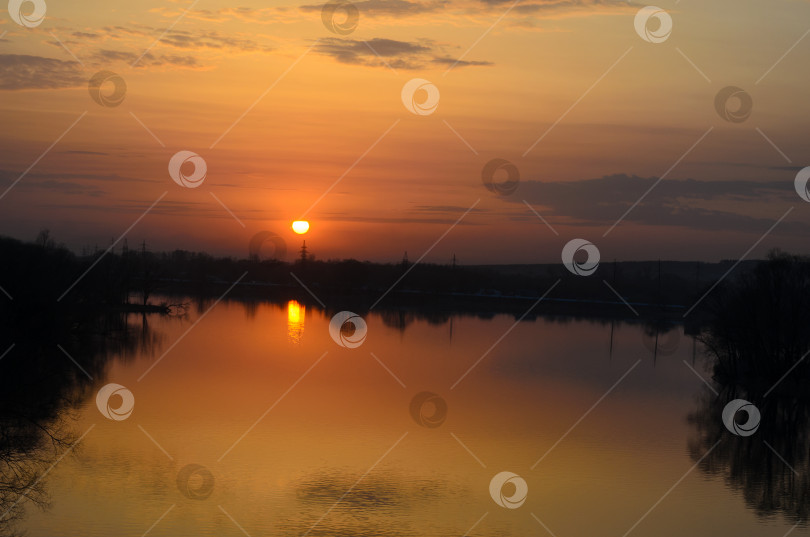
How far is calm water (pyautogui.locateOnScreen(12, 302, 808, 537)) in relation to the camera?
44.6 feet

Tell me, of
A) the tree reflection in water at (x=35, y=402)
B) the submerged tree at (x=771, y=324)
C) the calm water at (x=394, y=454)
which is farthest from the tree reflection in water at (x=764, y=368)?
A: the tree reflection in water at (x=35, y=402)

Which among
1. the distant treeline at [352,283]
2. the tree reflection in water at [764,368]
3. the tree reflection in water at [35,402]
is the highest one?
the distant treeline at [352,283]

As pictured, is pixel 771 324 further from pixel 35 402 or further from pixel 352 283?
pixel 352 283

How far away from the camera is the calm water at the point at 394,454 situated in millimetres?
13602

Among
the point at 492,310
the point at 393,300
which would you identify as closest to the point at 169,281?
the point at 393,300

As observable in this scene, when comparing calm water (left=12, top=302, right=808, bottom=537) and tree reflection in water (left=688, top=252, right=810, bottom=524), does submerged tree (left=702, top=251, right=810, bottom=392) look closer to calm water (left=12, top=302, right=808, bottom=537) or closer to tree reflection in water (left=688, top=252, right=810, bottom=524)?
tree reflection in water (left=688, top=252, right=810, bottom=524)

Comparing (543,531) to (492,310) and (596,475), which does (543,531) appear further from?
(492,310)

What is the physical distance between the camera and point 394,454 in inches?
695

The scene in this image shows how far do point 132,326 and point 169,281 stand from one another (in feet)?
176

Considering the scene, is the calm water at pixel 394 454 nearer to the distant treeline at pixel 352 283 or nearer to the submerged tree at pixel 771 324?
the submerged tree at pixel 771 324

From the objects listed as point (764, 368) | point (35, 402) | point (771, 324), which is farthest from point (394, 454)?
point (764, 368)

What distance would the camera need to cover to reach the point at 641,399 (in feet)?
89.0

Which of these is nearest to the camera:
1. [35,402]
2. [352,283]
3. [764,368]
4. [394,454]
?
[394,454]

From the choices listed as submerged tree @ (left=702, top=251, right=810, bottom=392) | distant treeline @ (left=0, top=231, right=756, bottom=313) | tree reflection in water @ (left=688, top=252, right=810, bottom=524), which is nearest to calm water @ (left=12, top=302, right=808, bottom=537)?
tree reflection in water @ (left=688, top=252, right=810, bottom=524)
